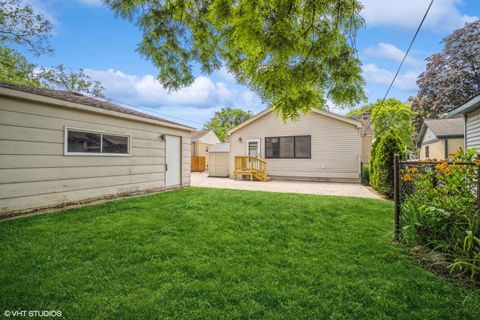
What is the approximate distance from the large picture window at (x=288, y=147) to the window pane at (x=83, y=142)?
28.5ft

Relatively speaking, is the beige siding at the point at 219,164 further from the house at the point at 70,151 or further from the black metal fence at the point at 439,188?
the black metal fence at the point at 439,188

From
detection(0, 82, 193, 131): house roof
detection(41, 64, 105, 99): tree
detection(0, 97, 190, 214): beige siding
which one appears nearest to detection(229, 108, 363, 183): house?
detection(0, 82, 193, 131): house roof

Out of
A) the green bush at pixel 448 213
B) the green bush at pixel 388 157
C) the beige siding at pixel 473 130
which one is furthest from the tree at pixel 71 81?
the beige siding at pixel 473 130

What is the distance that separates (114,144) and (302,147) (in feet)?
28.7

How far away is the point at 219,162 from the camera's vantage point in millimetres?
15141

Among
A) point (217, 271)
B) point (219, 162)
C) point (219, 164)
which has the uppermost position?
point (219, 162)

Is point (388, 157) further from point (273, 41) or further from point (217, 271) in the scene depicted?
point (217, 271)

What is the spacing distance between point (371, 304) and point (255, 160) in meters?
11.0

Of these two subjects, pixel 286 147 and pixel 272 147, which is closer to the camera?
pixel 286 147

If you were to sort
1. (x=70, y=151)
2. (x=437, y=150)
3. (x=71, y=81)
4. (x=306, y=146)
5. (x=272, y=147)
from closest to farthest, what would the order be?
(x=70, y=151)
(x=306, y=146)
(x=272, y=147)
(x=71, y=81)
(x=437, y=150)

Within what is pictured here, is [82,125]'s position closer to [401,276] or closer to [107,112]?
[107,112]

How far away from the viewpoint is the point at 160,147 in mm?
8273

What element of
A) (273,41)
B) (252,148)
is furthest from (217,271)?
(252,148)

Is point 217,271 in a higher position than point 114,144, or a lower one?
lower
